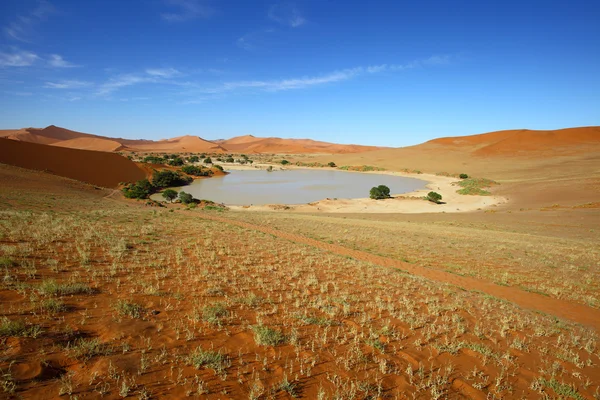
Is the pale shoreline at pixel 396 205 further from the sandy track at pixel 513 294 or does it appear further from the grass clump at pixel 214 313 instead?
the grass clump at pixel 214 313

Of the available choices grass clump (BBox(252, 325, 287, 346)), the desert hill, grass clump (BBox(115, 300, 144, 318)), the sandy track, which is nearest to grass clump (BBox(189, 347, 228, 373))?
grass clump (BBox(252, 325, 287, 346))

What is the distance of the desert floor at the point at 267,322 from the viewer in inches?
141

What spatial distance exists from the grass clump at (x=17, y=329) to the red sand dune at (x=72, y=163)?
44510 mm

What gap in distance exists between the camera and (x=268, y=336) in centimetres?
459

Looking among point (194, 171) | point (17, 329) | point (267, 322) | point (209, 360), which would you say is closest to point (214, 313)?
point (267, 322)

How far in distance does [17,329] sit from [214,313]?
99.5 inches

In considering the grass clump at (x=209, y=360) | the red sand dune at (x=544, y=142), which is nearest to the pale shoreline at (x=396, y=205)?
the grass clump at (x=209, y=360)

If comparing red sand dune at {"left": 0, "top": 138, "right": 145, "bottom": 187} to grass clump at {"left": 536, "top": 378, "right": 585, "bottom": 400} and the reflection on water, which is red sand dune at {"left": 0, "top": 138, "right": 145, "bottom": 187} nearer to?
the reflection on water

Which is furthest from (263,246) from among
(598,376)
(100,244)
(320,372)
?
(598,376)

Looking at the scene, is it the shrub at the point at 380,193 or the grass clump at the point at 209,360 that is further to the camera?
the shrub at the point at 380,193

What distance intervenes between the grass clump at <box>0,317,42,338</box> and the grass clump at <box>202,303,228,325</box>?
2147mm

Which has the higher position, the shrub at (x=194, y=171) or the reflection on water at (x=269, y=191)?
the shrub at (x=194, y=171)

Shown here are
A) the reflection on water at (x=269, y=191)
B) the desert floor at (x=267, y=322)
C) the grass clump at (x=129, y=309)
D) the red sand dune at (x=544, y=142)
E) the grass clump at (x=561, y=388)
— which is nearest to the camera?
the desert floor at (x=267, y=322)

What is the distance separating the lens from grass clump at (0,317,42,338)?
3707 millimetres
